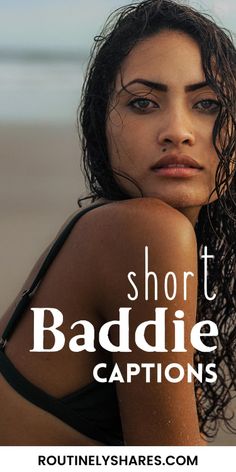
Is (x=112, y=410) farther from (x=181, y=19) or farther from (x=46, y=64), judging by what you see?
(x=46, y=64)

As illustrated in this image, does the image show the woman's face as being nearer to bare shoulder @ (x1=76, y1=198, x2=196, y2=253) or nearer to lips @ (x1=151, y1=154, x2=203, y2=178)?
lips @ (x1=151, y1=154, x2=203, y2=178)

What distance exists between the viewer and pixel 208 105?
1795 millimetres

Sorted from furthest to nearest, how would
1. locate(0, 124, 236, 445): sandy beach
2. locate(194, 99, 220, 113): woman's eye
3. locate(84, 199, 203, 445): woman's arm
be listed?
locate(0, 124, 236, 445): sandy beach < locate(194, 99, 220, 113): woman's eye < locate(84, 199, 203, 445): woman's arm

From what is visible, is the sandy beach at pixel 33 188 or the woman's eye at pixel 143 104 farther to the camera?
the sandy beach at pixel 33 188

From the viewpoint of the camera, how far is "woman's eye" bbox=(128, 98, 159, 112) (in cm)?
178

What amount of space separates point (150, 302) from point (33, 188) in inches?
201

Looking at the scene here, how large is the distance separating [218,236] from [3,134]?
5229mm

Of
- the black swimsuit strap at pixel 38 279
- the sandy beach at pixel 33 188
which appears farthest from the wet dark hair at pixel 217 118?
the sandy beach at pixel 33 188

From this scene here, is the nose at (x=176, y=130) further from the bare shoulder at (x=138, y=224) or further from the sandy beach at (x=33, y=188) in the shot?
the sandy beach at (x=33, y=188)

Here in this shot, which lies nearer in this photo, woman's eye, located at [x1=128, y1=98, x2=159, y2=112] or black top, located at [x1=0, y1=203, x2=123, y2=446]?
black top, located at [x1=0, y1=203, x2=123, y2=446]

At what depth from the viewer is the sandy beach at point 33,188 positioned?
5.65m

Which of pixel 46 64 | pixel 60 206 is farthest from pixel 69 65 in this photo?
pixel 60 206

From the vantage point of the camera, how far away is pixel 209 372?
6.82 ft

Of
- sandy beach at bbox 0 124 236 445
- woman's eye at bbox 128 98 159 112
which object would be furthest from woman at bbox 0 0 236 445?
sandy beach at bbox 0 124 236 445
